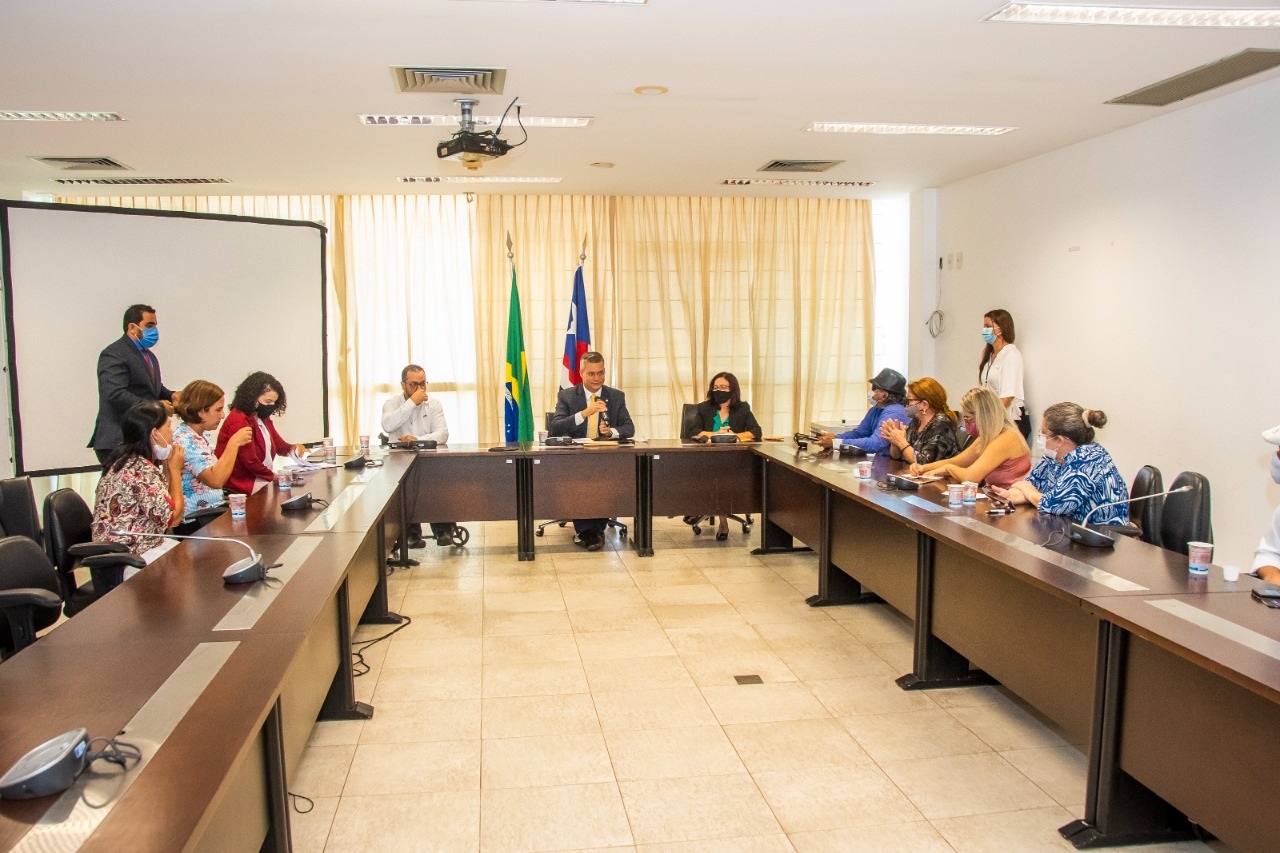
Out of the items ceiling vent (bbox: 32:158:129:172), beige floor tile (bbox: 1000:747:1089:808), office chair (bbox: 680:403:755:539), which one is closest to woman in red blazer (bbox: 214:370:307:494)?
ceiling vent (bbox: 32:158:129:172)

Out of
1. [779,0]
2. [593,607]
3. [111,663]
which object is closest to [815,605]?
[593,607]

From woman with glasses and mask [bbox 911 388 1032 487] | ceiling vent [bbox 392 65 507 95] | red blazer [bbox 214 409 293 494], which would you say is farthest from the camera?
red blazer [bbox 214 409 293 494]

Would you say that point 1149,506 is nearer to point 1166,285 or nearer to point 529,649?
point 1166,285

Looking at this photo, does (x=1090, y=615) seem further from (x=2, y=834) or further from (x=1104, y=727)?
(x=2, y=834)

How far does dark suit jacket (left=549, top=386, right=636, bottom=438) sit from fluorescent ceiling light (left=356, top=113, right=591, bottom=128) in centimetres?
188

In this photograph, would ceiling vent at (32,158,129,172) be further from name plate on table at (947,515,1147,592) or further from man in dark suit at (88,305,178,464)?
name plate on table at (947,515,1147,592)

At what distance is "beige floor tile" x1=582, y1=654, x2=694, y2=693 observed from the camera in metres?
3.79

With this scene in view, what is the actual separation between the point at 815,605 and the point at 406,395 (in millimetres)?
3163

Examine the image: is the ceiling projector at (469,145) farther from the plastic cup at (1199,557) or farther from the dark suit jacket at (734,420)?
the plastic cup at (1199,557)

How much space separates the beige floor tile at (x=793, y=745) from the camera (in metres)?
3.10

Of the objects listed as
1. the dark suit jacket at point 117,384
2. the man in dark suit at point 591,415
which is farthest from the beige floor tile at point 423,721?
the dark suit jacket at point 117,384

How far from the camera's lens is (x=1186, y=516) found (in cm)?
368

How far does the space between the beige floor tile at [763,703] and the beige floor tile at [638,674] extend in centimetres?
18

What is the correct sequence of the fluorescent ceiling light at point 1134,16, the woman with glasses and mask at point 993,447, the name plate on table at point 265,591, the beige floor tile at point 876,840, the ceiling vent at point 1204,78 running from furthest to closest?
1. the woman with glasses and mask at point 993,447
2. the ceiling vent at point 1204,78
3. the fluorescent ceiling light at point 1134,16
4. the beige floor tile at point 876,840
5. the name plate on table at point 265,591
